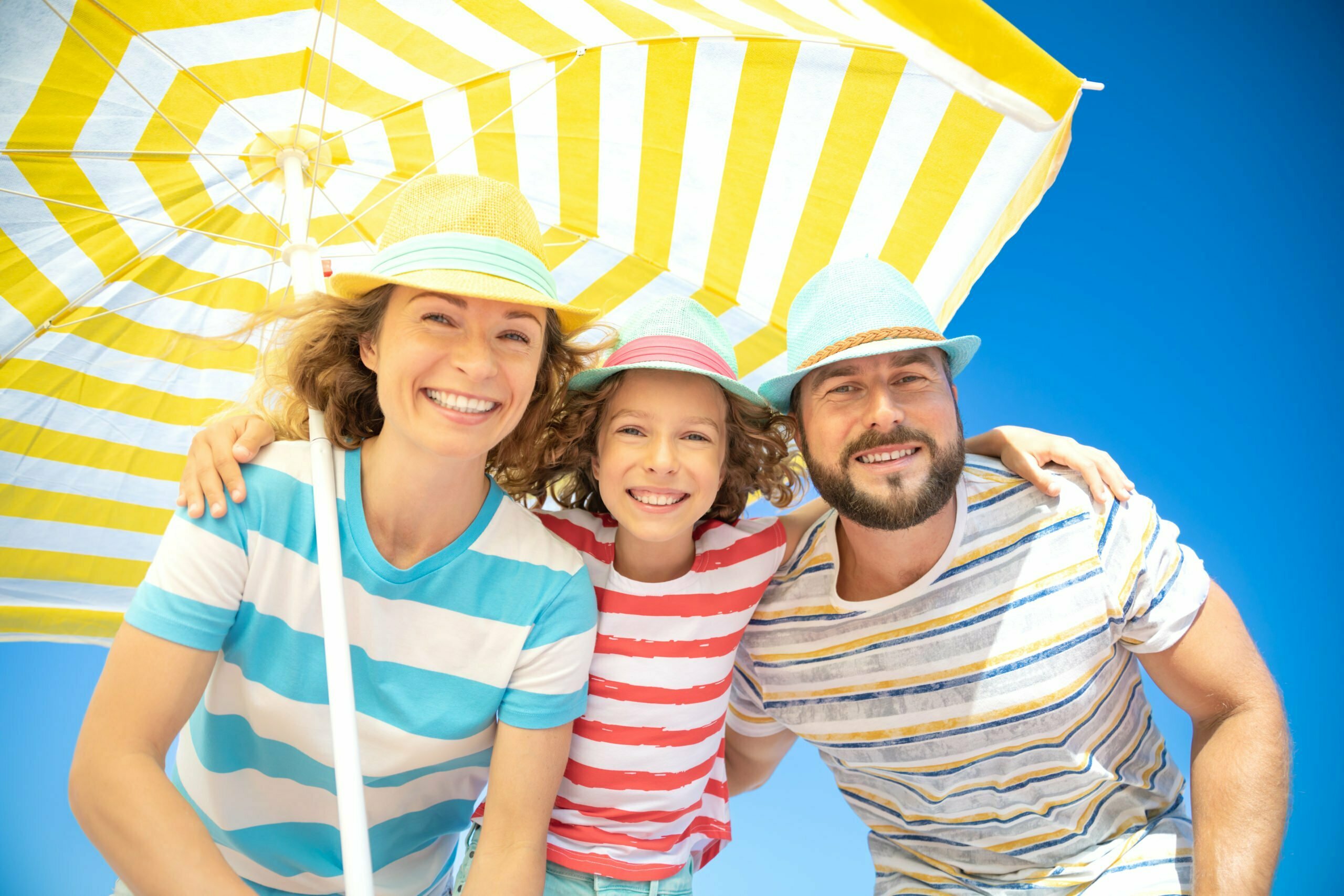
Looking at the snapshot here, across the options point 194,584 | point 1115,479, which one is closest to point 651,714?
point 194,584

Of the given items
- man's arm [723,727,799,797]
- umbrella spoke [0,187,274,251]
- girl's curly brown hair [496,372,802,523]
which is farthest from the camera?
man's arm [723,727,799,797]

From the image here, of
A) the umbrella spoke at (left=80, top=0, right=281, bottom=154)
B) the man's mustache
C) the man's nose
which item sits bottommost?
the man's mustache

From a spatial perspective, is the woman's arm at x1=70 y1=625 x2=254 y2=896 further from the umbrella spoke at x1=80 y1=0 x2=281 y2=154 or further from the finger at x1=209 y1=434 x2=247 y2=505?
the umbrella spoke at x1=80 y1=0 x2=281 y2=154

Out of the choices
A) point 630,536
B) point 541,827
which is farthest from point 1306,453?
point 541,827

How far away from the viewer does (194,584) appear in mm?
1780

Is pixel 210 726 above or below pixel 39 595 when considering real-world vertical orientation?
below

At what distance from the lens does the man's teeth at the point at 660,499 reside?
7.27 feet

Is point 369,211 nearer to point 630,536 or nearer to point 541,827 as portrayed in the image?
point 630,536

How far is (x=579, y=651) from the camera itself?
2.10m

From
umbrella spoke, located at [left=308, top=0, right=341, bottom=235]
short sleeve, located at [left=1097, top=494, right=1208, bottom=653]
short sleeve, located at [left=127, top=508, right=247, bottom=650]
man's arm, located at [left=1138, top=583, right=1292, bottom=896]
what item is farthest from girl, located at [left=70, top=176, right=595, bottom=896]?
man's arm, located at [left=1138, top=583, right=1292, bottom=896]

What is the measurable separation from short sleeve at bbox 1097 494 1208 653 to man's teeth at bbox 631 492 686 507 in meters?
1.14

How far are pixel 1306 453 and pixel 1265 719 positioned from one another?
352 centimetres

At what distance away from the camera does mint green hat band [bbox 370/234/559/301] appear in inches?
73.9

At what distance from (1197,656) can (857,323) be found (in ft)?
4.11
